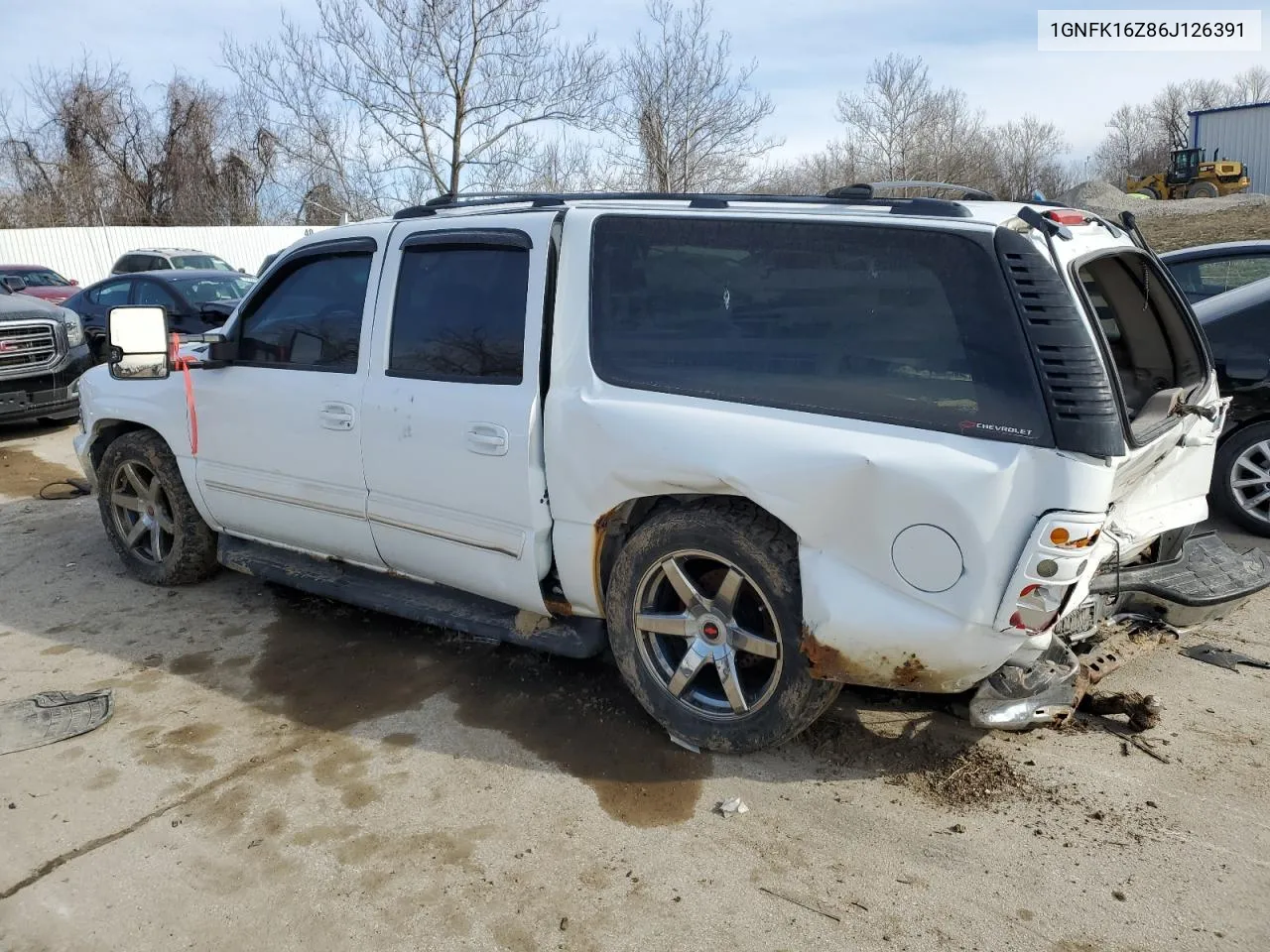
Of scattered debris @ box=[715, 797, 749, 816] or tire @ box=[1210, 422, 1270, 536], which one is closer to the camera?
scattered debris @ box=[715, 797, 749, 816]

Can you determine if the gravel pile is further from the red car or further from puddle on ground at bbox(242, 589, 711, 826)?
puddle on ground at bbox(242, 589, 711, 826)

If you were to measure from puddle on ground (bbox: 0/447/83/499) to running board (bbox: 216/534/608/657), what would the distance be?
379cm

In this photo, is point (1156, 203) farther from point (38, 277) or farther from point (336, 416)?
point (336, 416)

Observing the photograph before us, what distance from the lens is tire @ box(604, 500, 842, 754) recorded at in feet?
10.5

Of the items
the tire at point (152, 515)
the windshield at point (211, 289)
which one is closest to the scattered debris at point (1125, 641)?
the tire at point (152, 515)

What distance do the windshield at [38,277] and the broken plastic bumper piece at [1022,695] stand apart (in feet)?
67.2

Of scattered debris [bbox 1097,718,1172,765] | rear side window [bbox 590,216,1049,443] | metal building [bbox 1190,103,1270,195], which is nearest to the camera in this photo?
rear side window [bbox 590,216,1049,443]

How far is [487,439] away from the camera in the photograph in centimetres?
368

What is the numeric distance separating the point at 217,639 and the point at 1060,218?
413cm

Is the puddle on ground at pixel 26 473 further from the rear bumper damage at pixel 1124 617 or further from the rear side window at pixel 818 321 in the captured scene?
the rear bumper damage at pixel 1124 617

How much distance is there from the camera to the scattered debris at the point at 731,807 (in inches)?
126

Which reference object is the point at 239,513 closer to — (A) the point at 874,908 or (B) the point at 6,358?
(A) the point at 874,908

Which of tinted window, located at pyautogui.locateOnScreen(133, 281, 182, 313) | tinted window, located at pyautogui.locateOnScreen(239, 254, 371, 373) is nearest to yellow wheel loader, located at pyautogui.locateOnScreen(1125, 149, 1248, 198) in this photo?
tinted window, located at pyautogui.locateOnScreen(133, 281, 182, 313)

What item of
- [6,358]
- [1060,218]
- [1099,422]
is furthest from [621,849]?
[6,358]
